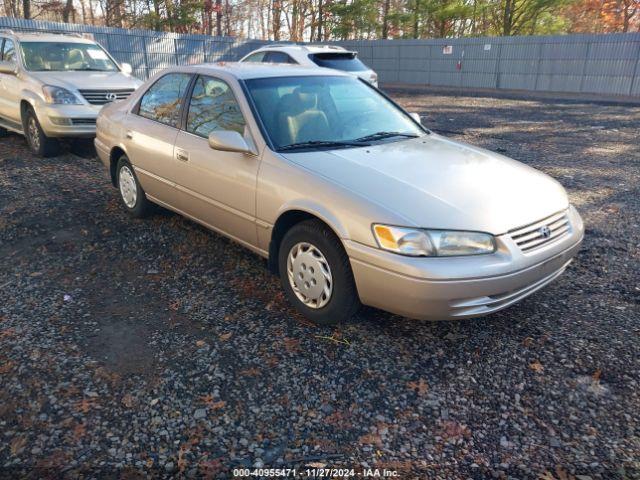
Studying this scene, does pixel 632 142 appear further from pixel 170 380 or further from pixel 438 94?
pixel 438 94

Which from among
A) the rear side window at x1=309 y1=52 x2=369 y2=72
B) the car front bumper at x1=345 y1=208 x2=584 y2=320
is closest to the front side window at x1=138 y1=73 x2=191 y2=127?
the car front bumper at x1=345 y1=208 x2=584 y2=320

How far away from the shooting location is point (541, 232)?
319 cm

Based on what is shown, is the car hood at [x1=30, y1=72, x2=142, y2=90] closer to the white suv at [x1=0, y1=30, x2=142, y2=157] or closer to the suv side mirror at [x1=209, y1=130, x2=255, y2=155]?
the white suv at [x1=0, y1=30, x2=142, y2=157]

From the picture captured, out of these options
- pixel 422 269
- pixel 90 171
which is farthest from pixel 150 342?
pixel 90 171

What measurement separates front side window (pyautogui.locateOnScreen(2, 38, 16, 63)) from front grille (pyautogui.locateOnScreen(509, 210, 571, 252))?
8622mm

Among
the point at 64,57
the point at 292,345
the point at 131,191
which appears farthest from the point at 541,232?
the point at 64,57

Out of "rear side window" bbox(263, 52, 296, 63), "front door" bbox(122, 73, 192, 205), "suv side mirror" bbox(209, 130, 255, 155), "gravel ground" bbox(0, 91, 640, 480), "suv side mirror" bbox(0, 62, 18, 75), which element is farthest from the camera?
"rear side window" bbox(263, 52, 296, 63)

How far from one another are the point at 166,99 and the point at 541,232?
351 cm

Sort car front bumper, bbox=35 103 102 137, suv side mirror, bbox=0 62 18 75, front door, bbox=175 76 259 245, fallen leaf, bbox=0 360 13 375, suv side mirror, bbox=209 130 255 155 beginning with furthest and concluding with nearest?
1. suv side mirror, bbox=0 62 18 75
2. car front bumper, bbox=35 103 102 137
3. front door, bbox=175 76 259 245
4. suv side mirror, bbox=209 130 255 155
5. fallen leaf, bbox=0 360 13 375

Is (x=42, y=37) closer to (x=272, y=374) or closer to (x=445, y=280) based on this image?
(x=272, y=374)

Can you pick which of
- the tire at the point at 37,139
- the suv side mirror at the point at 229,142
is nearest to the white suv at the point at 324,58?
the tire at the point at 37,139

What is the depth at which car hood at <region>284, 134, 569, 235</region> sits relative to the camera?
117 inches

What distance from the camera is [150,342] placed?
3281 mm

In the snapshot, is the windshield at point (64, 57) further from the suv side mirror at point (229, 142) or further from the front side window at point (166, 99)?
the suv side mirror at point (229, 142)
